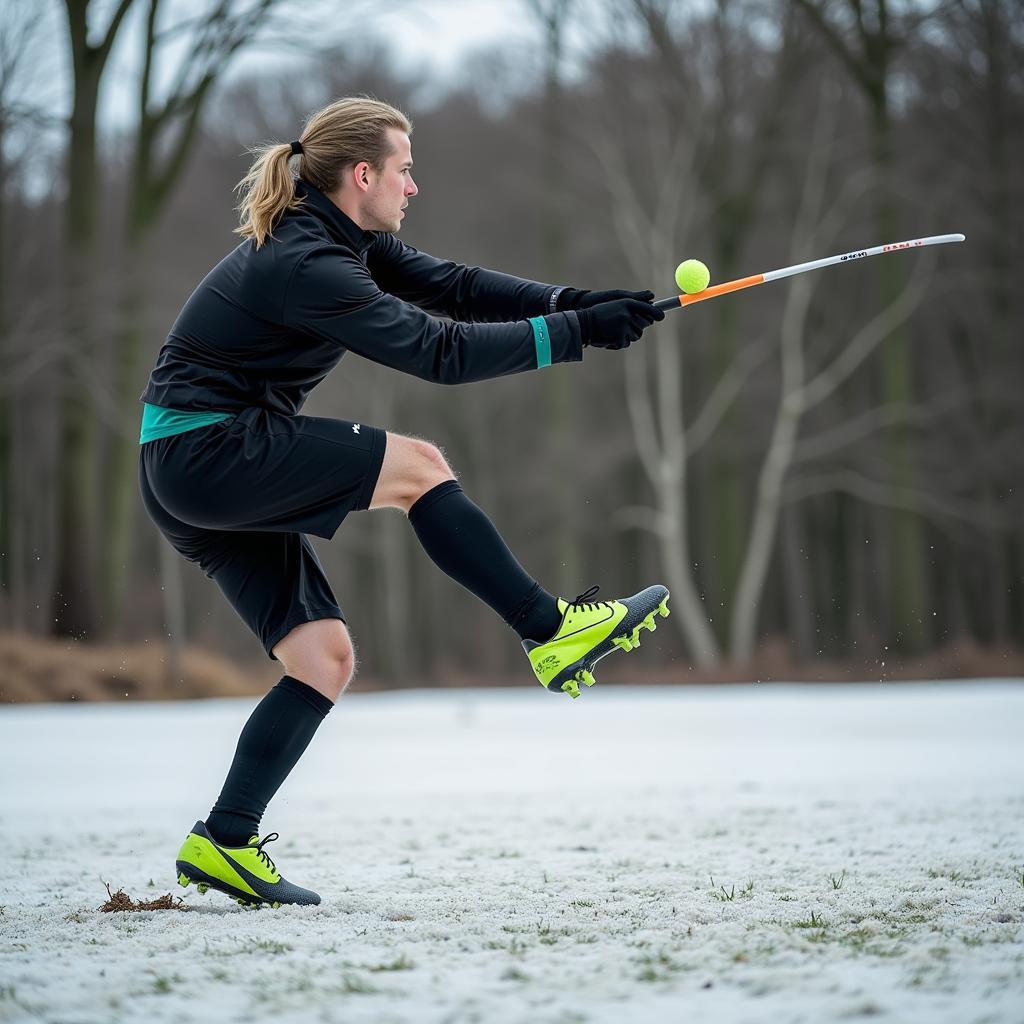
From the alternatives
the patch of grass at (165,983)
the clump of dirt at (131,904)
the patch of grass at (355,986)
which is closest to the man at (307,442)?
the clump of dirt at (131,904)

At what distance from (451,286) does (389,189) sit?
1.34 feet

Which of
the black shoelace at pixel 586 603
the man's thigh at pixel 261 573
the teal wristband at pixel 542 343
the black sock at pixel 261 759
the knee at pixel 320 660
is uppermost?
the teal wristband at pixel 542 343

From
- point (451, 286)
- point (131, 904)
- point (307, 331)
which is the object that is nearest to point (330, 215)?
point (307, 331)

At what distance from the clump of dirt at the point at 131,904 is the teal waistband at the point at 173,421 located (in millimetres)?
1185

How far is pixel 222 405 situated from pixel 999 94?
767 inches

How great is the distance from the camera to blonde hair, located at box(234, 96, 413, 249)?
3.56 meters

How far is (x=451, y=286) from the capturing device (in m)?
4.02

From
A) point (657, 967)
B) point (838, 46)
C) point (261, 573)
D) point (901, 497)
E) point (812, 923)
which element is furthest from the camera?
point (901, 497)

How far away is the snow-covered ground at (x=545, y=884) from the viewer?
2.45m

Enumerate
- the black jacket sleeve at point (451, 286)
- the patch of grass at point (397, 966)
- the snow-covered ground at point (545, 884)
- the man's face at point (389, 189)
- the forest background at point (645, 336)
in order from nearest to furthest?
1. the snow-covered ground at point (545, 884)
2. the patch of grass at point (397, 966)
3. the man's face at point (389, 189)
4. the black jacket sleeve at point (451, 286)
5. the forest background at point (645, 336)

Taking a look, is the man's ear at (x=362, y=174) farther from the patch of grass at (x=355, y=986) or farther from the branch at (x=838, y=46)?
the branch at (x=838, y=46)

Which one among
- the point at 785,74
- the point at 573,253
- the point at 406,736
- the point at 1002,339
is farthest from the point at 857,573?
the point at 406,736

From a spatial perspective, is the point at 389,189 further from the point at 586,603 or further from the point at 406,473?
the point at 586,603

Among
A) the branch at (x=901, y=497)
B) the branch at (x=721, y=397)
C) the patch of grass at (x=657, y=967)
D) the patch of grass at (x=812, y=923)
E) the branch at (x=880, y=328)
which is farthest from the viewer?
the branch at (x=721, y=397)
